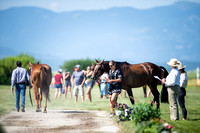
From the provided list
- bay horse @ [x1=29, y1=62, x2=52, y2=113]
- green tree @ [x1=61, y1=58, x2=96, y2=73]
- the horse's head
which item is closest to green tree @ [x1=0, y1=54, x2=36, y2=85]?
green tree @ [x1=61, y1=58, x2=96, y2=73]

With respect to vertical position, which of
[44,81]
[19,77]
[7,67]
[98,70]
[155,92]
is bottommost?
[155,92]

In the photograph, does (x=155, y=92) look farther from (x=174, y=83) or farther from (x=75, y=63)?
(x=75, y=63)

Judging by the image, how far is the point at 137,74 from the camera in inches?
525

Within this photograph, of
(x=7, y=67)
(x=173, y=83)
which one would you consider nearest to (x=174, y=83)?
(x=173, y=83)

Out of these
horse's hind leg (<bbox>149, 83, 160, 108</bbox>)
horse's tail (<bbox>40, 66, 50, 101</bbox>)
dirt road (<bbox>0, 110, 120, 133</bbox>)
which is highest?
horse's tail (<bbox>40, 66, 50, 101</bbox>)

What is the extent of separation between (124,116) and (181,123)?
6.21 feet

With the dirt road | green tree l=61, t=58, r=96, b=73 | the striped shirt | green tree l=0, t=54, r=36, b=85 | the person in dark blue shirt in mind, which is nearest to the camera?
the dirt road

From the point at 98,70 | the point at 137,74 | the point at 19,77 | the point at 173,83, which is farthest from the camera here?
the point at 19,77

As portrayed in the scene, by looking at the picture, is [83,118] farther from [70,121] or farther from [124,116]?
[124,116]

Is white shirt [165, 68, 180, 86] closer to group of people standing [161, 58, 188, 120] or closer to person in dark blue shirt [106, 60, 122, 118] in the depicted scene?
group of people standing [161, 58, 188, 120]

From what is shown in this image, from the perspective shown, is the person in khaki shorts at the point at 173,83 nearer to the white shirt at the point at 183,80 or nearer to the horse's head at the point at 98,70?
the white shirt at the point at 183,80

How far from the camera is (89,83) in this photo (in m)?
19.1

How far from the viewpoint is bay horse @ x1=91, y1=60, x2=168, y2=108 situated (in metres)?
12.4

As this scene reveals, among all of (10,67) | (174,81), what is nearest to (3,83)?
(10,67)
